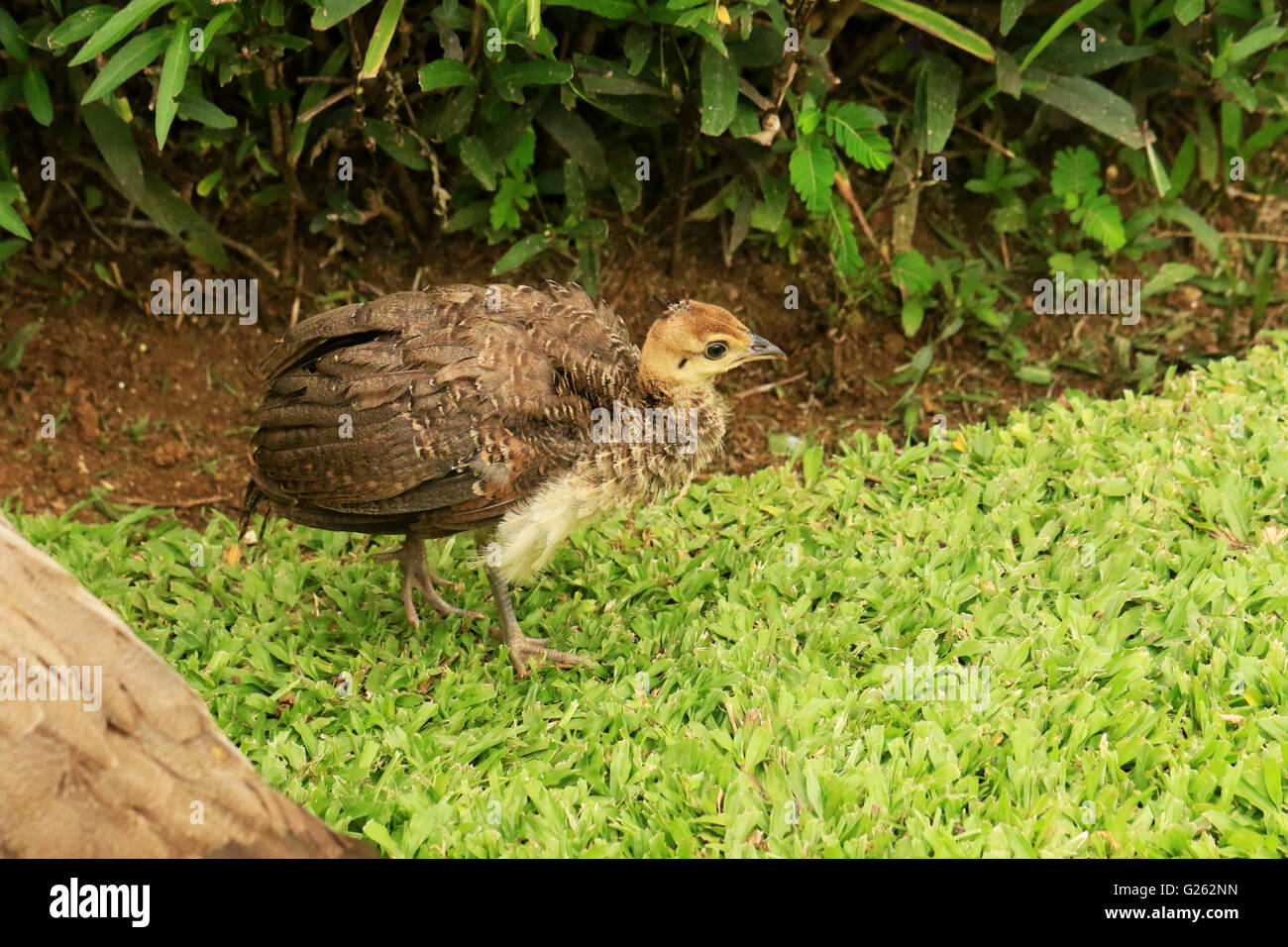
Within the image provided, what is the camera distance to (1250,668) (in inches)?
143

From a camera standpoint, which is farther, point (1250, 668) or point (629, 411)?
point (629, 411)

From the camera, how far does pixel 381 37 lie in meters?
4.48

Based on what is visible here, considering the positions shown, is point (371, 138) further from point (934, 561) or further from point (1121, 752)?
point (1121, 752)

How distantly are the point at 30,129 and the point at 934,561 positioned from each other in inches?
174

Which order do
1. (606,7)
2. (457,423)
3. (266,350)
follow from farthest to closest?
(266,350) < (606,7) < (457,423)

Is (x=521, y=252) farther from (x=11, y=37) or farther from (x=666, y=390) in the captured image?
(x=11, y=37)

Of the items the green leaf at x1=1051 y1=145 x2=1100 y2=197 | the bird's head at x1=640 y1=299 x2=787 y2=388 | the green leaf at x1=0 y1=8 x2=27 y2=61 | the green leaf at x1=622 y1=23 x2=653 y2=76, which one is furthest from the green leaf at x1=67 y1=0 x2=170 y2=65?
the green leaf at x1=1051 y1=145 x2=1100 y2=197

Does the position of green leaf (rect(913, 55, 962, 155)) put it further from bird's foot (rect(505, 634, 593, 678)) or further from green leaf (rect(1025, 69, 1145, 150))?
bird's foot (rect(505, 634, 593, 678))

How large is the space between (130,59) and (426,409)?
6.08 feet

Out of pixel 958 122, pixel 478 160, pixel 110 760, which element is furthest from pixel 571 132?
pixel 110 760

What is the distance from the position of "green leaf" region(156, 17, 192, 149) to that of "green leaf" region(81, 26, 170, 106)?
5 centimetres

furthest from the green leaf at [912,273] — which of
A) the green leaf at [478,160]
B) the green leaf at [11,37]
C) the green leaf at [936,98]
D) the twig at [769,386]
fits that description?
the green leaf at [11,37]

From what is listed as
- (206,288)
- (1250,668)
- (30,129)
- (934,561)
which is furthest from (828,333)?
(30,129)

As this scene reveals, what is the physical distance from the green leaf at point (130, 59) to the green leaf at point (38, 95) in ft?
1.52
